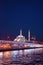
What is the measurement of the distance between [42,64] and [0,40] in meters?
6.57

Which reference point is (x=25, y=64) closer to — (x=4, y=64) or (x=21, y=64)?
(x=21, y=64)

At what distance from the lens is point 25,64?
9016 mm

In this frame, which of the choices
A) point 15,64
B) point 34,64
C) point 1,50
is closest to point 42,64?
point 34,64

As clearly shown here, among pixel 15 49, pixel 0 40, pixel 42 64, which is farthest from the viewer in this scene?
pixel 15 49

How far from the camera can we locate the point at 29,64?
29.4 ft

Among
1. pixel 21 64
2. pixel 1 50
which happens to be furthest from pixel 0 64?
pixel 1 50

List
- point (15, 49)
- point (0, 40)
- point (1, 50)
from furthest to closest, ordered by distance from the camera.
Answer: point (15, 49)
point (1, 50)
point (0, 40)

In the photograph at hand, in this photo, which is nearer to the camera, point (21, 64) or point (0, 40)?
point (21, 64)

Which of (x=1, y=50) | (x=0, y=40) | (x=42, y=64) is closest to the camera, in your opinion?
(x=42, y=64)

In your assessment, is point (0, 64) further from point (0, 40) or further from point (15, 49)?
point (15, 49)

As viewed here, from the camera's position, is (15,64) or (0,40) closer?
(15,64)

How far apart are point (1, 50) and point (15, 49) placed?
370cm

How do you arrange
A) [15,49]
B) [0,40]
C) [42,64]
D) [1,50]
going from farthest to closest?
[15,49] < [1,50] < [0,40] < [42,64]

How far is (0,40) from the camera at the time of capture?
49.7ft
